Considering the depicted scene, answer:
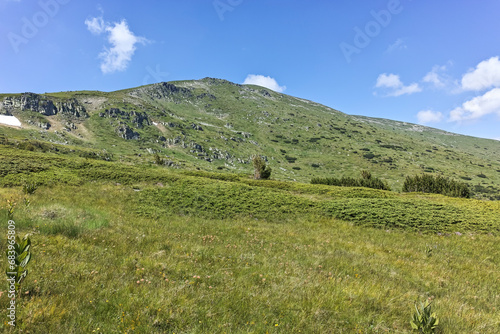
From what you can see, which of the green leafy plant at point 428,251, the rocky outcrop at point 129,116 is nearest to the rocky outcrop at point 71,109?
the rocky outcrop at point 129,116

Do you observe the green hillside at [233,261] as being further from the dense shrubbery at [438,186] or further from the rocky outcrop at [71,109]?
the rocky outcrop at [71,109]

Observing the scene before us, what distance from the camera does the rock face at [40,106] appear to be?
5807 inches

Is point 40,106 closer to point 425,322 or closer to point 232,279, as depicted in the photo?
point 232,279

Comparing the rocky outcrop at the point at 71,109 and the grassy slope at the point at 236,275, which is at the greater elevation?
the rocky outcrop at the point at 71,109

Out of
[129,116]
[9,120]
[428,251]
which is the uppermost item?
[129,116]

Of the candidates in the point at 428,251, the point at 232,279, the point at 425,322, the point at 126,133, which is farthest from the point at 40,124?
the point at 425,322

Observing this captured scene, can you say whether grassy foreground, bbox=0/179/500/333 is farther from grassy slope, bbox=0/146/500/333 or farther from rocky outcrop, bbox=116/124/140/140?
rocky outcrop, bbox=116/124/140/140

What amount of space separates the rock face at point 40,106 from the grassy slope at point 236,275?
192397 mm

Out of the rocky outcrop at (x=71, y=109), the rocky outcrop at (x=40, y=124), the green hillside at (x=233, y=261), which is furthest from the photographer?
the rocky outcrop at (x=71, y=109)

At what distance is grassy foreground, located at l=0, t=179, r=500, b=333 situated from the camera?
4117mm

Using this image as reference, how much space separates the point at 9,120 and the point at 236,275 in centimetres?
18829

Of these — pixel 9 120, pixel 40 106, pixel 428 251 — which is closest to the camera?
pixel 428 251

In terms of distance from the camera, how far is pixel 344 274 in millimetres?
7336

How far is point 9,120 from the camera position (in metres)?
130
